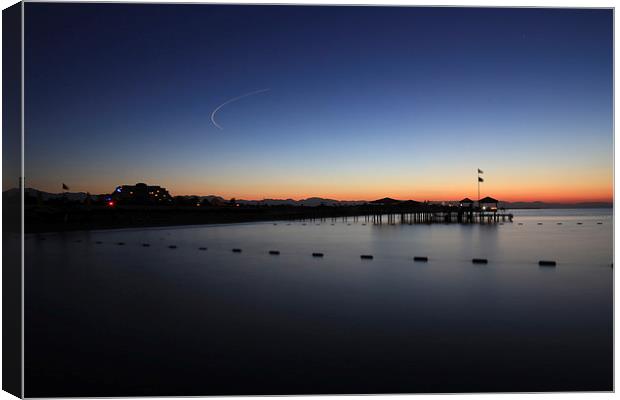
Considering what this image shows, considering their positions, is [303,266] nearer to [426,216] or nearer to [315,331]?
[315,331]

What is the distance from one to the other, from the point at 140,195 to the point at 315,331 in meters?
70.8

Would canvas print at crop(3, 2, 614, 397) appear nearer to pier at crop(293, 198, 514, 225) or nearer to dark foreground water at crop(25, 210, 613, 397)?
dark foreground water at crop(25, 210, 613, 397)

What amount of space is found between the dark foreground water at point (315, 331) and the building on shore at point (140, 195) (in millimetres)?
59606

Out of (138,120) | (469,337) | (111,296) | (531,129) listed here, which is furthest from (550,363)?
(138,120)

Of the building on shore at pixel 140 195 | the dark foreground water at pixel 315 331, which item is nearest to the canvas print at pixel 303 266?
the dark foreground water at pixel 315 331

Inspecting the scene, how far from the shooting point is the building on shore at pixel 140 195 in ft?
218

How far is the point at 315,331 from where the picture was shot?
14.2 feet

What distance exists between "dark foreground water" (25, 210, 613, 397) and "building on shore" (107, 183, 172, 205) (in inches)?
2347

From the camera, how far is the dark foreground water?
3201 millimetres

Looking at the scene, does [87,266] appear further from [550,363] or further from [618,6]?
[618,6]

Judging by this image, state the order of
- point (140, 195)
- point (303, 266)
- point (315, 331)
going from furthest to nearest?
point (140, 195), point (303, 266), point (315, 331)

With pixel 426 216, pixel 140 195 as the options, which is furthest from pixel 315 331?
pixel 140 195

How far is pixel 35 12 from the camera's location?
11.3 ft

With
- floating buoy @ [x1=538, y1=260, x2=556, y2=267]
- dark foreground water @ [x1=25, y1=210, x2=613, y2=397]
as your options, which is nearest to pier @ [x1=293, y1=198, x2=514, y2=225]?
floating buoy @ [x1=538, y1=260, x2=556, y2=267]
